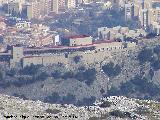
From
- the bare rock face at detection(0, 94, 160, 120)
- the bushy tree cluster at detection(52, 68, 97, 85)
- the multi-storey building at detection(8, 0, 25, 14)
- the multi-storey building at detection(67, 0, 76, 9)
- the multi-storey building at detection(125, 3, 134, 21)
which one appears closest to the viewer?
the bare rock face at detection(0, 94, 160, 120)

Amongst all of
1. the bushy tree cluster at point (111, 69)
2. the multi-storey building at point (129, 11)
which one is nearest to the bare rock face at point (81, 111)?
the bushy tree cluster at point (111, 69)

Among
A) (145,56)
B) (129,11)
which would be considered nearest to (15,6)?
(129,11)

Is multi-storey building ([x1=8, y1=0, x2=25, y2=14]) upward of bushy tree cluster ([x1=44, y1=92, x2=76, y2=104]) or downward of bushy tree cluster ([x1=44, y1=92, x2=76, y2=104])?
upward

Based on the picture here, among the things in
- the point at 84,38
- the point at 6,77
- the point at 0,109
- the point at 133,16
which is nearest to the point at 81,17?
the point at 133,16

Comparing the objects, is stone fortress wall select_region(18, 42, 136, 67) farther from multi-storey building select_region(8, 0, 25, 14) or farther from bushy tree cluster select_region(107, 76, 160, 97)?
multi-storey building select_region(8, 0, 25, 14)

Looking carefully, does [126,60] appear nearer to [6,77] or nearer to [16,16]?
[6,77]

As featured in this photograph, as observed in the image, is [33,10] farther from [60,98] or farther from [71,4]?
[60,98]

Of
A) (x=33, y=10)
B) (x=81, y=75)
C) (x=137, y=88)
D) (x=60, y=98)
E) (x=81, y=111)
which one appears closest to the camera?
(x=81, y=111)

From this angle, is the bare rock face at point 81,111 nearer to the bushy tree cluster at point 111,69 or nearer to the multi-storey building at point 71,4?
the bushy tree cluster at point 111,69

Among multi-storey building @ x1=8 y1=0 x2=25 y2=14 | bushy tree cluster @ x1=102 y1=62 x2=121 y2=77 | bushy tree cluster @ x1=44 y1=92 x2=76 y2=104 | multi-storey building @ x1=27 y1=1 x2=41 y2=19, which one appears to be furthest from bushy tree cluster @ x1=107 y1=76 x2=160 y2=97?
multi-storey building @ x1=8 y1=0 x2=25 y2=14
